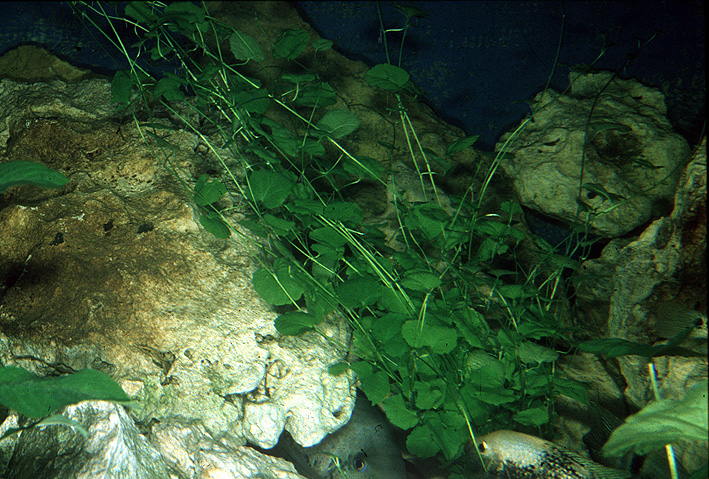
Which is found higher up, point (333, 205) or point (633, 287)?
point (333, 205)

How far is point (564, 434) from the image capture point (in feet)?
6.61

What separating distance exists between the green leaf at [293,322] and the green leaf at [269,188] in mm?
516

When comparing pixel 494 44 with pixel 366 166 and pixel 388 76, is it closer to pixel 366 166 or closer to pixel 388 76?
pixel 388 76

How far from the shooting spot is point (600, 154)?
2432 mm

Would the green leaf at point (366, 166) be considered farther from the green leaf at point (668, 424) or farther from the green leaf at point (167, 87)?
the green leaf at point (668, 424)

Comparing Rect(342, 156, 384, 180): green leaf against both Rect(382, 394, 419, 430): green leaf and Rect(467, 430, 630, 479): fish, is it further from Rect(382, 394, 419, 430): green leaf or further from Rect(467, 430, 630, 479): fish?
Rect(467, 430, 630, 479): fish

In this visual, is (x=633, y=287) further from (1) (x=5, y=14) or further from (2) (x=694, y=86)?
(1) (x=5, y=14)

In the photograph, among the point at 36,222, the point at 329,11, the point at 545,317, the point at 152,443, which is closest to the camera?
the point at 152,443

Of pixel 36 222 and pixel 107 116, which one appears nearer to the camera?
pixel 36 222

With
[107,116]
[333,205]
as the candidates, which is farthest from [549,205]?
[107,116]

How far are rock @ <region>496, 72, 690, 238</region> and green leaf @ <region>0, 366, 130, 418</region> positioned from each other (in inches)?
86.7

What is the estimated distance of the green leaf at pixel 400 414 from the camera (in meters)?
1.71

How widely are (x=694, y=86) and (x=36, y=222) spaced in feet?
12.1

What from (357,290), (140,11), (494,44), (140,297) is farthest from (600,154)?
(140,297)
